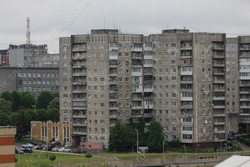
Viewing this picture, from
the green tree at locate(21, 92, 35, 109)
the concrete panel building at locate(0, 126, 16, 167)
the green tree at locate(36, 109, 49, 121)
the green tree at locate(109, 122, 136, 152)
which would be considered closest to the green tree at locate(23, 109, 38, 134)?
the green tree at locate(36, 109, 49, 121)

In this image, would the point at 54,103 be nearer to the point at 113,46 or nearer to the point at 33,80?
the point at 33,80

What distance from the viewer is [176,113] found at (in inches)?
2420

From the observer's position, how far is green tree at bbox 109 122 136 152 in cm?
5825

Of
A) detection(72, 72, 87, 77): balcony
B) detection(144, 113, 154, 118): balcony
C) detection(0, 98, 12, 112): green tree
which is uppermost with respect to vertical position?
detection(72, 72, 87, 77): balcony

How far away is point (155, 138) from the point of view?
58.0 m

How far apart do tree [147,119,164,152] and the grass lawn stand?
20.3 ft

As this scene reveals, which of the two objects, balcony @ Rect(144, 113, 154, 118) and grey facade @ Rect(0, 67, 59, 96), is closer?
balcony @ Rect(144, 113, 154, 118)

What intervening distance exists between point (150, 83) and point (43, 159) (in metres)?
14.9

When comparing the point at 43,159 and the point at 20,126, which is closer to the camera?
the point at 43,159

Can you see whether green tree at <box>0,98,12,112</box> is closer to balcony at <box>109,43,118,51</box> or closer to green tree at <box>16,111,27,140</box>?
green tree at <box>16,111,27,140</box>

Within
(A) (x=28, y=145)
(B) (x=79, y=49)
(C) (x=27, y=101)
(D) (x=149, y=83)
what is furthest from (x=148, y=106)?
(C) (x=27, y=101)

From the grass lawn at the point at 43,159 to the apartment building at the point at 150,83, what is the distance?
7.64m

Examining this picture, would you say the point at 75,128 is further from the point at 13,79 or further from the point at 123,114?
the point at 13,79

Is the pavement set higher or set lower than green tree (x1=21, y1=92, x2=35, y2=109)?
lower
